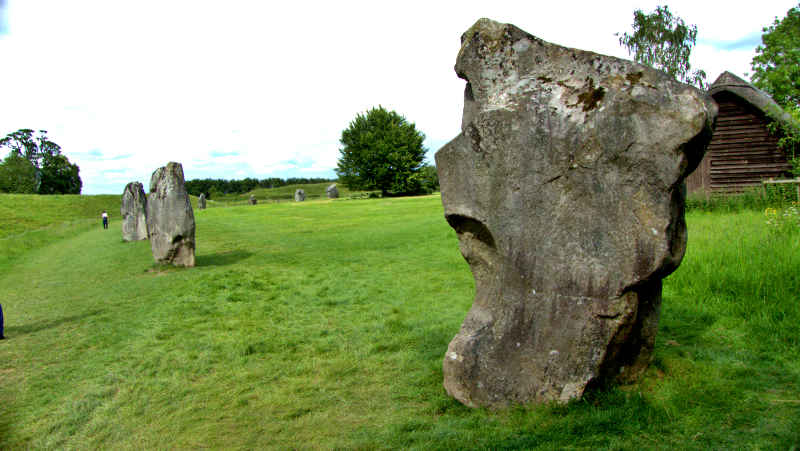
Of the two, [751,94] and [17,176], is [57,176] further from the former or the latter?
[751,94]

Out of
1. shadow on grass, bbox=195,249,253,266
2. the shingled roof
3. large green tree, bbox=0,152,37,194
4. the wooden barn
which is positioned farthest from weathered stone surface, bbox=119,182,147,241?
large green tree, bbox=0,152,37,194

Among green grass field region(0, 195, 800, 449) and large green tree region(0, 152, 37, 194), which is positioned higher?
large green tree region(0, 152, 37, 194)

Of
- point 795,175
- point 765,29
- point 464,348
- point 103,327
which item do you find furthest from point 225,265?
point 765,29

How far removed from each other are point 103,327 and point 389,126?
53528mm

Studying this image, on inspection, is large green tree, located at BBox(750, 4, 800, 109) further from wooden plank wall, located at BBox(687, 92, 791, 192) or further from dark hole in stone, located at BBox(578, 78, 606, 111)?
dark hole in stone, located at BBox(578, 78, 606, 111)

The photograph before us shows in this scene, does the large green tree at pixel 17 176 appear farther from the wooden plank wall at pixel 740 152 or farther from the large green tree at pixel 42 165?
the wooden plank wall at pixel 740 152

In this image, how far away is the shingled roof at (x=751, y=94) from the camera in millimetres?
17141

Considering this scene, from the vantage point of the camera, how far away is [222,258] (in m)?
15.7

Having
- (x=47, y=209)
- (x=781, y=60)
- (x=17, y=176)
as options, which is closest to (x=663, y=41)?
(x=781, y=60)

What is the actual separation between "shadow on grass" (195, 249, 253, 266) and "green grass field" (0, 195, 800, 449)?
2.84 meters

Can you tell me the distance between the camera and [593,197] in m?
4.07

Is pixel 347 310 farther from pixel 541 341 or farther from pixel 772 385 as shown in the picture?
pixel 772 385

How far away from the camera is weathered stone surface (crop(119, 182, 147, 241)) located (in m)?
22.5

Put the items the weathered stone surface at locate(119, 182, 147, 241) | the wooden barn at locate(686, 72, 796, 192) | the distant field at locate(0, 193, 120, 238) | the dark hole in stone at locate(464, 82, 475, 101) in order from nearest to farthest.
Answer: the dark hole in stone at locate(464, 82, 475, 101)
the wooden barn at locate(686, 72, 796, 192)
the weathered stone surface at locate(119, 182, 147, 241)
the distant field at locate(0, 193, 120, 238)
